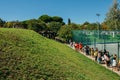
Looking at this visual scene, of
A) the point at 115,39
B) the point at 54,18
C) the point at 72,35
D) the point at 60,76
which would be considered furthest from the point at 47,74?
the point at 54,18

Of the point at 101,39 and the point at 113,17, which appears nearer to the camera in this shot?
the point at 101,39

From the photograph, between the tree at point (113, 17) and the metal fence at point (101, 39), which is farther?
the tree at point (113, 17)

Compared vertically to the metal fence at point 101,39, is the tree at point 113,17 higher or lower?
higher

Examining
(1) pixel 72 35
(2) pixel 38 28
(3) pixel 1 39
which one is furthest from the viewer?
(2) pixel 38 28

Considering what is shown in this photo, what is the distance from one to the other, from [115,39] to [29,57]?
24.8 m

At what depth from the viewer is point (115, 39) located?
35750 mm

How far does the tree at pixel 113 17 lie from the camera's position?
3088 inches

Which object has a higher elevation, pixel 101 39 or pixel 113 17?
pixel 113 17

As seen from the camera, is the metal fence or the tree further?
the tree

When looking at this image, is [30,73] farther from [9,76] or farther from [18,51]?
[18,51]

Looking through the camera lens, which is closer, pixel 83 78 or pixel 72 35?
pixel 83 78

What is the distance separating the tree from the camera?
78.4 metres

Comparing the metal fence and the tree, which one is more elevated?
the tree

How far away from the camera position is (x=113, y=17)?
8031cm
